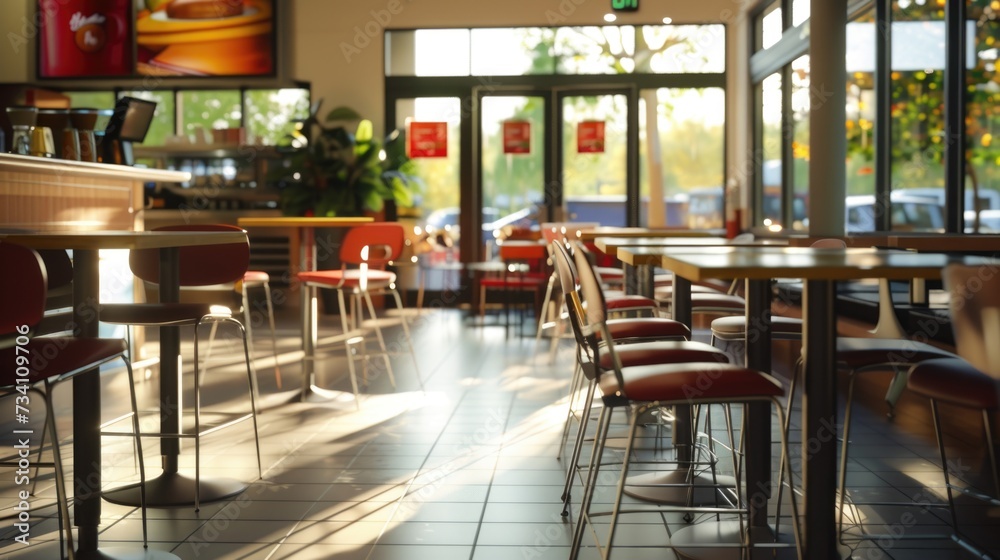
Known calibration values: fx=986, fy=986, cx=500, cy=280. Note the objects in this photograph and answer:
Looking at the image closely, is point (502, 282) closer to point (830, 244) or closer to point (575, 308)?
point (830, 244)

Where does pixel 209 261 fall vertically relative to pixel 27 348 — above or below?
above

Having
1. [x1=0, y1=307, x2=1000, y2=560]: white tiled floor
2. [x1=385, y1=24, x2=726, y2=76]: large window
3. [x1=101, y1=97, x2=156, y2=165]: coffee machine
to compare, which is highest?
[x1=385, y1=24, x2=726, y2=76]: large window

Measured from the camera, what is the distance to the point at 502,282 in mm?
8836

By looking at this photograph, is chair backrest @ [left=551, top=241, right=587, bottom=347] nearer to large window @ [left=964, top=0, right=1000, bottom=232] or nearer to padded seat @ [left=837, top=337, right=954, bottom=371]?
padded seat @ [left=837, top=337, right=954, bottom=371]

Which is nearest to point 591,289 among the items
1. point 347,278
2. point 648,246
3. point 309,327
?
point 648,246

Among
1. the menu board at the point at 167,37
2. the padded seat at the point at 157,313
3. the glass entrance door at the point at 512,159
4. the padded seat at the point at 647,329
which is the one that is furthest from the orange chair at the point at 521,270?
the padded seat at the point at 157,313

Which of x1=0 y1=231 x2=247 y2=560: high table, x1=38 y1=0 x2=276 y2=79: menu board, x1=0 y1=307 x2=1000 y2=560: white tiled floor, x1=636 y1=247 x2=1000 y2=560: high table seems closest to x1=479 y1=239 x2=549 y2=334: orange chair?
x1=0 y1=307 x2=1000 y2=560: white tiled floor

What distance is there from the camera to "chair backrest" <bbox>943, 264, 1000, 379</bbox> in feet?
A: 6.33

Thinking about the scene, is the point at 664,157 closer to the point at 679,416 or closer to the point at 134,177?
the point at 134,177

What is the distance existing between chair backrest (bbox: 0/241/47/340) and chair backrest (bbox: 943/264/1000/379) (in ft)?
6.67

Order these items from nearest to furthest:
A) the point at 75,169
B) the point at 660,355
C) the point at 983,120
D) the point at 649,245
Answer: the point at 660,355 → the point at 649,245 → the point at 75,169 → the point at 983,120

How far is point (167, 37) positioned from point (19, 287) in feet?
29.7

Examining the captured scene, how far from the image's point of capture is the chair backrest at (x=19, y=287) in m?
2.31

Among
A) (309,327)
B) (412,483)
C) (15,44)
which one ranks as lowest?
(412,483)
